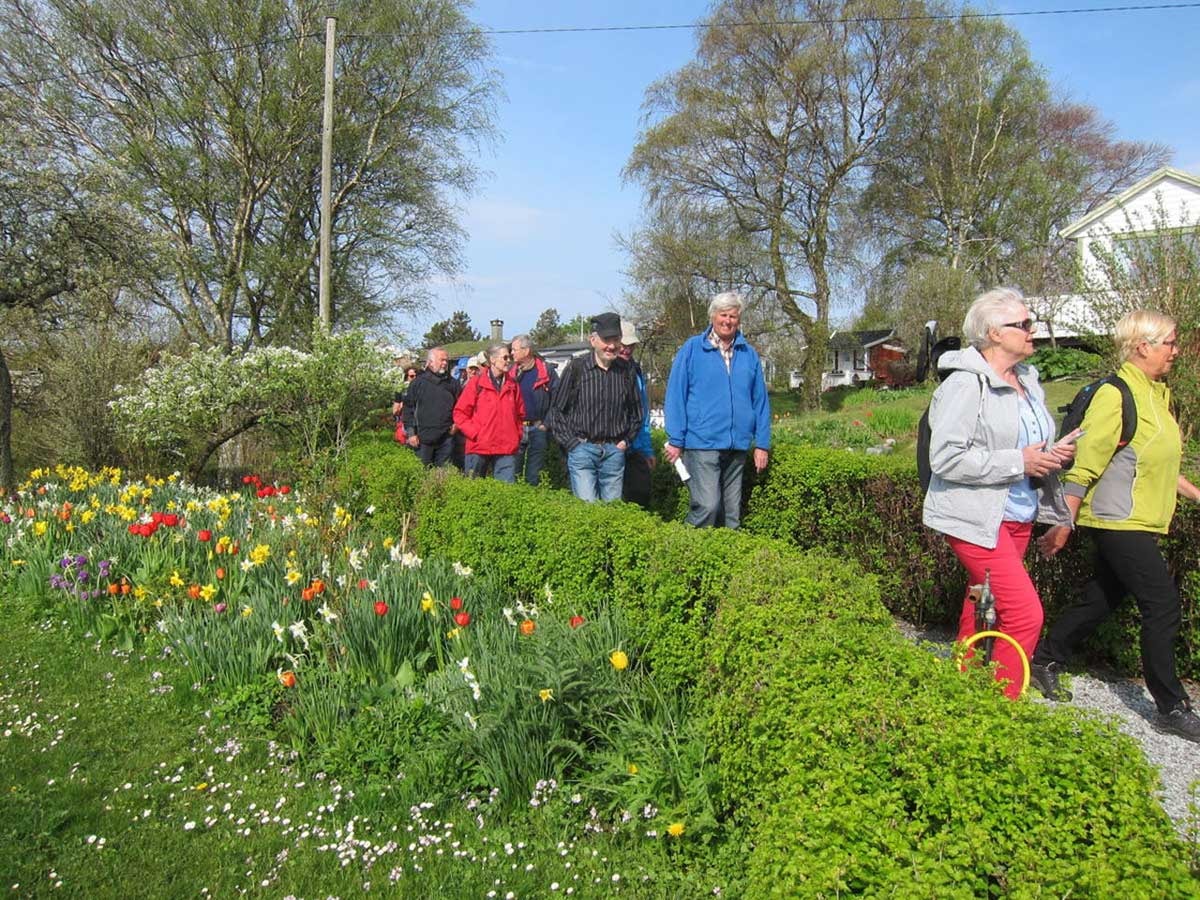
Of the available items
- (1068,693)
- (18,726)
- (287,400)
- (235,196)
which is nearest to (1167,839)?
(1068,693)

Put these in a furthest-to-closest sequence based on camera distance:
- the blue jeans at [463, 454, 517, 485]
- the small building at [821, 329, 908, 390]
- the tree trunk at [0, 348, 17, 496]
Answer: the small building at [821, 329, 908, 390] → the tree trunk at [0, 348, 17, 496] → the blue jeans at [463, 454, 517, 485]

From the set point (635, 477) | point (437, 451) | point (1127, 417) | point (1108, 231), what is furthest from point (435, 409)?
point (1108, 231)

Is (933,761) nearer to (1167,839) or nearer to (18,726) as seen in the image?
(1167,839)

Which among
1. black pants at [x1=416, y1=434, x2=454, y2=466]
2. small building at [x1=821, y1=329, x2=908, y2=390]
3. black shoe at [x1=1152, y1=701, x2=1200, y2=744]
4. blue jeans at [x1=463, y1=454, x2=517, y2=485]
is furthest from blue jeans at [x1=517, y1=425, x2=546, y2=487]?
small building at [x1=821, y1=329, x2=908, y2=390]

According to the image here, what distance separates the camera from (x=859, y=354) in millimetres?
59969

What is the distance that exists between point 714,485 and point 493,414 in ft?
8.07

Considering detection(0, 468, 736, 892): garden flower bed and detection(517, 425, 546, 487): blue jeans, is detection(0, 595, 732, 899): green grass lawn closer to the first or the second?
detection(0, 468, 736, 892): garden flower bed

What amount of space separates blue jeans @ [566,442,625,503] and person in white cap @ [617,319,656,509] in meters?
0.13

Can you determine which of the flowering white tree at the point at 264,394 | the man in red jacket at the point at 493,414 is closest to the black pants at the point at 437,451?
the flowering white tree at the point at 264,394

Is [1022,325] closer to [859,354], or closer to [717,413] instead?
[717,413]

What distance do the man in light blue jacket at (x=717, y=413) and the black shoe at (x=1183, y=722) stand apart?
2.24 meters

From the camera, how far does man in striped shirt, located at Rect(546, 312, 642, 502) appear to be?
206 inches

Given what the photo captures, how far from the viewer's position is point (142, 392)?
874 cm

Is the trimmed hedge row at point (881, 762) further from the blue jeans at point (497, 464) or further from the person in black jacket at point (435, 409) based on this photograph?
the person in black jacket at point (435, 409)
